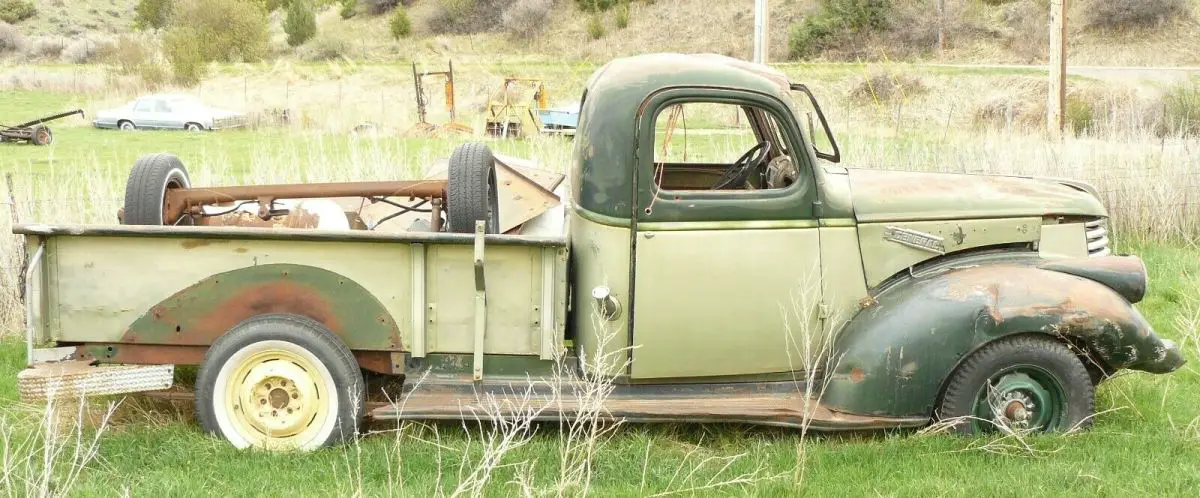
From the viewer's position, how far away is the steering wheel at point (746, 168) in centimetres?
533

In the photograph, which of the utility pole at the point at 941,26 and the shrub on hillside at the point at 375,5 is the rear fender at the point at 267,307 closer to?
the utility pole at the point at 941,26

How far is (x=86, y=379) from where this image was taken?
14.4 ft

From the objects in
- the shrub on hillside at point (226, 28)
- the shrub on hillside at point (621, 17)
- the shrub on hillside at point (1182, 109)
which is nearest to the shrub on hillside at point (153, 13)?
the shrub on hillside at point (226, 28)

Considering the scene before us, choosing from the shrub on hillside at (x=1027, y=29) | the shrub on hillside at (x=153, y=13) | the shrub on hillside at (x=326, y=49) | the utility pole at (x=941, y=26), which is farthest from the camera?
the shrub on hillside at (x=153, y=13)

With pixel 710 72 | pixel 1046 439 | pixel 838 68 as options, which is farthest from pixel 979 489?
pixel 838 68

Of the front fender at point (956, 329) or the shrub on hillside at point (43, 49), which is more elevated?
the shrub on hillside at point (43, 49)

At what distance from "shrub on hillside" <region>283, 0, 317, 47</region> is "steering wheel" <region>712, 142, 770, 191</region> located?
49269 millimetres

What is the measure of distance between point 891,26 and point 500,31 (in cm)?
1889

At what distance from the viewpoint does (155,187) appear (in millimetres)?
5035

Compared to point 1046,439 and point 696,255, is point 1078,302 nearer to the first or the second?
point 1046,439

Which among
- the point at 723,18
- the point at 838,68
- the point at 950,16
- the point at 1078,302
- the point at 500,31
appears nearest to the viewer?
the point at 1078,302

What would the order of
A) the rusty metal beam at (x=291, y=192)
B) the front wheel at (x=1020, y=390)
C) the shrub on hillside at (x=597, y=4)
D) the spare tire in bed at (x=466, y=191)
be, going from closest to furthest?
the front wheel at (x=1020, y=390) → the spare tire in bed at (x=466, y=191) → the rusty metal beam at (x=291, y=192) → the shrub on hillside at (x=597, y=4)

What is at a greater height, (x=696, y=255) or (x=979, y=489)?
(x=696, y=255)

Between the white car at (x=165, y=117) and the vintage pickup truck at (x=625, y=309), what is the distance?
21.7 metres
